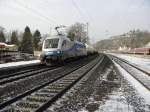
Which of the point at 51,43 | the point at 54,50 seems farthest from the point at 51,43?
the point at 54,50

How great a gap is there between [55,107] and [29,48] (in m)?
96.1

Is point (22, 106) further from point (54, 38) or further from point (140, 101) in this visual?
point (54, 38)

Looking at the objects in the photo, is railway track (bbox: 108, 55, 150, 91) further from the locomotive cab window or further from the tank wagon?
the locomotive cab window

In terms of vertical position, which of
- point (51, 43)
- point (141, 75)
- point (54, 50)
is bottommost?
point (141, 75)

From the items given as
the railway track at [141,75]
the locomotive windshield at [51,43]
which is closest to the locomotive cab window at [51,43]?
the locomotive windshield at [51,43]

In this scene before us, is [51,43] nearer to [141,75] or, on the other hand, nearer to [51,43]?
[51,43]

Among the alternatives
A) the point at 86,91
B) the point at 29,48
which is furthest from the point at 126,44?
the point at 86,91

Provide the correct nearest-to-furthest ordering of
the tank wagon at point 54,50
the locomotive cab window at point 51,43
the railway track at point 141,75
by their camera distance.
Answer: the railway track at point 141,75 → the tank wagon at point 54,50 → the locomotive cab window at point 51,43

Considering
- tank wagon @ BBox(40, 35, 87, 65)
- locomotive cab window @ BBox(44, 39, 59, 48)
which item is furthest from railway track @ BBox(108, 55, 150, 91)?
locomotive cab window @ BBox(44, 39, 59, 48)

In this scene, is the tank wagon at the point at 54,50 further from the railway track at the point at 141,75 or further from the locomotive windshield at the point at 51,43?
the railway track at the point at 141,75

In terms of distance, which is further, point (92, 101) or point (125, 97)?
point (125, 97)

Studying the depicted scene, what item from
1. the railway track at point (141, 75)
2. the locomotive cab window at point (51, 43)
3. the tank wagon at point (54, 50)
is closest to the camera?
the railway track at point (141, 75)

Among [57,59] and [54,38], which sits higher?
[54,38]

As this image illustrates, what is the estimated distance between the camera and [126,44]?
153125 millimetres
